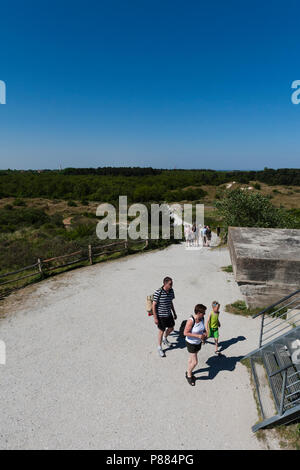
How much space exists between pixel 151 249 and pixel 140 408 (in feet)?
33.7

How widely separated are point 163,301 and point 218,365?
177 centimetres

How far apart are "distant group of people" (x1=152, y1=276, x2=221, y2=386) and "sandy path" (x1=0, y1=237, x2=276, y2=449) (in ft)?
1.51

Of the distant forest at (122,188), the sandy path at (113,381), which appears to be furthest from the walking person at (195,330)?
the distant forest at (122,188)

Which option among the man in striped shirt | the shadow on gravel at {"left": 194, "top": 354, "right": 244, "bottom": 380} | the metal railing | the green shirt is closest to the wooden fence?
the man in striped shirt

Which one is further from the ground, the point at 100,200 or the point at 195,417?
the point at 100,200

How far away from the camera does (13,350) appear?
5.87 m

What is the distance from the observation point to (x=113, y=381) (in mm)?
4840

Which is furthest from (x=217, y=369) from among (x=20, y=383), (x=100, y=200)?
(x=100, y=200)

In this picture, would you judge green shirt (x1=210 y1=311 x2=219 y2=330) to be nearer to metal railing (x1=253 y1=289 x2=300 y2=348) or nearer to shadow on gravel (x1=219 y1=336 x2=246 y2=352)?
shadow on gravel (x1=219 y1=336 x2=246 y2=352)

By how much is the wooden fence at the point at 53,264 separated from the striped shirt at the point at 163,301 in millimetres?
6089

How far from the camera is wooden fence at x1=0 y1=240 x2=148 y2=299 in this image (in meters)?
9.38

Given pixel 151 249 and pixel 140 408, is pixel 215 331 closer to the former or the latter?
pixel 140 408

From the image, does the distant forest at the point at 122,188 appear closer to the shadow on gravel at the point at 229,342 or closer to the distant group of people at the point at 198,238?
the distant group of people at the point at 198,238
